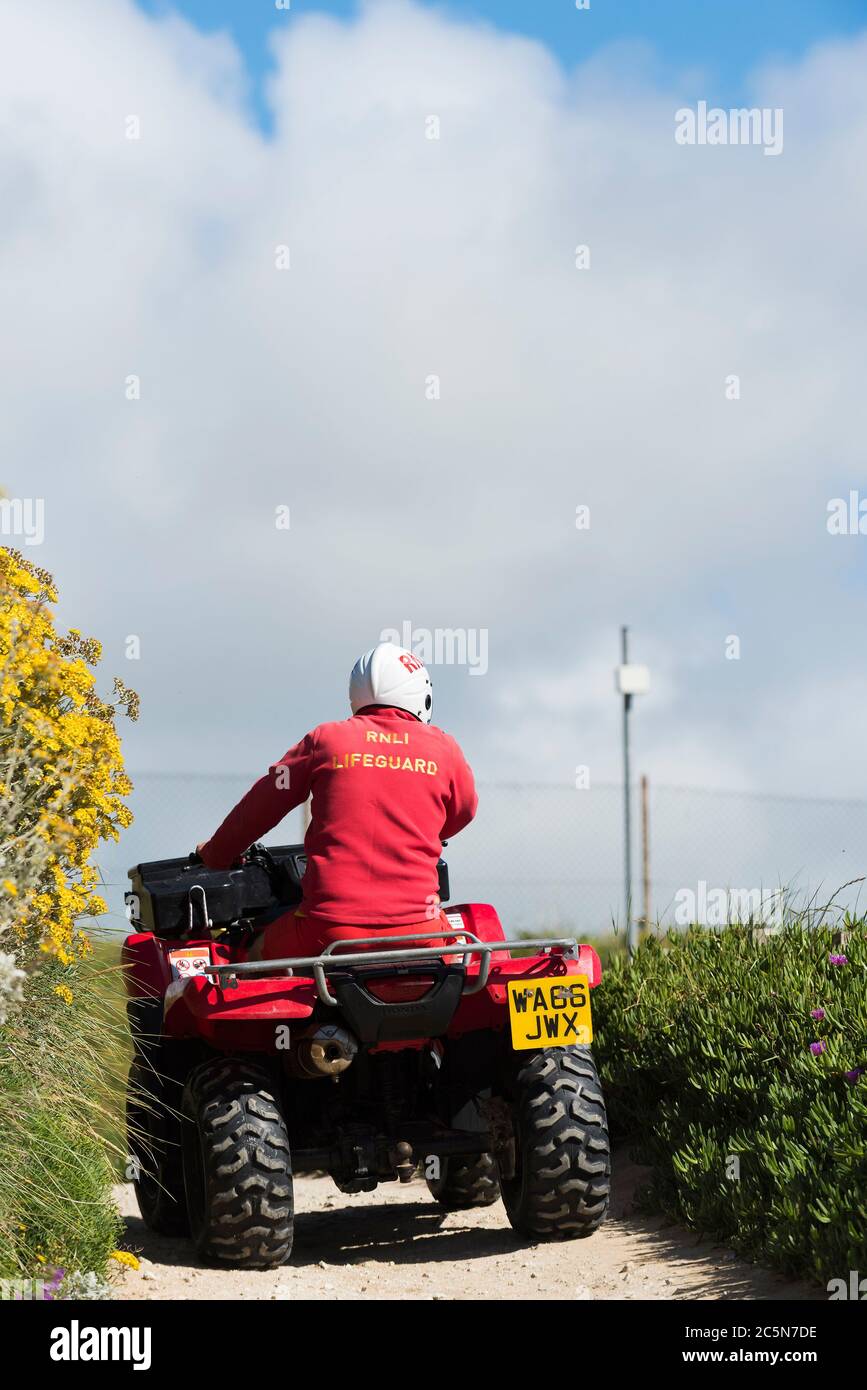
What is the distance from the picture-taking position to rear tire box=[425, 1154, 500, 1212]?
23.7ft

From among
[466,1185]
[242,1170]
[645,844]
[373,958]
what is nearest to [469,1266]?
[242,1170]

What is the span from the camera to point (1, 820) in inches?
230

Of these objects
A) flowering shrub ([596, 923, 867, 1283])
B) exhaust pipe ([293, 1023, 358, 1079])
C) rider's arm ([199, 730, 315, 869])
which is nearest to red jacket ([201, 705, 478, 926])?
rider's arm ([199, 730, 315, 869])

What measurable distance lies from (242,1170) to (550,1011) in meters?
1.20

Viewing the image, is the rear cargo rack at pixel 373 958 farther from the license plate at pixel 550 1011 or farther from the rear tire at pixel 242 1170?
the rear tire at pixel 242 1170

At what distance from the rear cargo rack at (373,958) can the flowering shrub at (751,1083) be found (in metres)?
1.08

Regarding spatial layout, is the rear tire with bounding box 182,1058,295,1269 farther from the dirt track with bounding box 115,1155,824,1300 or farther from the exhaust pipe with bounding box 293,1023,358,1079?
the exhaust pipe with bounding box 293,1023,358,1079

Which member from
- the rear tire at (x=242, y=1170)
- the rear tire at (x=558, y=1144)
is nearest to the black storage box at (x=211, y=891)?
the rear tire at (x=242, y=1170)

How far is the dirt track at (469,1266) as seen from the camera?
566 centimetres

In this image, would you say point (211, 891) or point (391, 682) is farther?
point (211, 891)

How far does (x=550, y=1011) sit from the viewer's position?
19.5 feet

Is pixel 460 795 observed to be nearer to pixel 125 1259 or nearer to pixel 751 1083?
pixel 751 1083

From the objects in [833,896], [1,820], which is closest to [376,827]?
[1,820]
